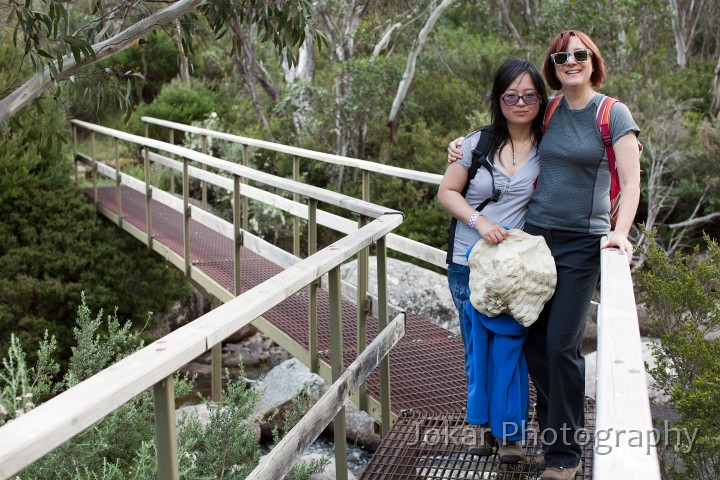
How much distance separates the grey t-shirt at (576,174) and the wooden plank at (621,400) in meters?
0.79

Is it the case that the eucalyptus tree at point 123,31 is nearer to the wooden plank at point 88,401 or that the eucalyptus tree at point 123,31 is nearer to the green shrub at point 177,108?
the wooden plank at point 88,401

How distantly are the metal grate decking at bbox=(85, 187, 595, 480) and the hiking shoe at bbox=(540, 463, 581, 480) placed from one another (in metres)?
0.19

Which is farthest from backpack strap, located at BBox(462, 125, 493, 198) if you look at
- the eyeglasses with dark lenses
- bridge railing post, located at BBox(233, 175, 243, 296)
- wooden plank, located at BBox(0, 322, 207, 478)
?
bridge railing post, located at BBox(233, 175, 243, 296)

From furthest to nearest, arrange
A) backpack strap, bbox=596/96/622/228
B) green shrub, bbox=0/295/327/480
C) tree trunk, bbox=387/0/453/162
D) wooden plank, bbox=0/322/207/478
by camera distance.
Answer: tree trunk, bbox=387/0/453/162 → green shrub, bbox=0/295/327/480 → backpack strap, bbox=596/96/622/228 → wooden plank, bbox=0/322/207/478

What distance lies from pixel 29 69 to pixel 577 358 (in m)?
11.0

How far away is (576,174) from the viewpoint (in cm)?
293

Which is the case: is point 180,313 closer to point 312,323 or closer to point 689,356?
point 312,323

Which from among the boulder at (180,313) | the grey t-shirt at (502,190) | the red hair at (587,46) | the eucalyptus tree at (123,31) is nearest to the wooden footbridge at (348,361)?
the grey t-shirt at (502,190)

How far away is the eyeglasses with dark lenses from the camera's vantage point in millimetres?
3018

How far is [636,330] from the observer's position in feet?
6.30

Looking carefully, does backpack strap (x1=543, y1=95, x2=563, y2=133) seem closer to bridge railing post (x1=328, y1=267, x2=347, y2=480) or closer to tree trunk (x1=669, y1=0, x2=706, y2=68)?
bridge railing post (x1=328, y1=267, x2=347, y2=480)

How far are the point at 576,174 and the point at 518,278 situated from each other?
41 cm

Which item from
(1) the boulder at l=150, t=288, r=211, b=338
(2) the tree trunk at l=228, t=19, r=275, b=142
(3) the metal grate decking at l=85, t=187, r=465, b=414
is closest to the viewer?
(3) the metal grate decking at l=85, t=187, r=465, b=414

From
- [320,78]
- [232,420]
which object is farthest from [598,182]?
[320,78]
